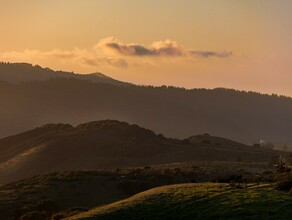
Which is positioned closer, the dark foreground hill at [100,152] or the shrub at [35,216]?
the shrub at [35,216]

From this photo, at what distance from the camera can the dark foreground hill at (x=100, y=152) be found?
14600 cm

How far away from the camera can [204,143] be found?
177 metres

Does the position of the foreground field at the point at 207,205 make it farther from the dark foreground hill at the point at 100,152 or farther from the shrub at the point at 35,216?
the dark foreground hill at the point at 100,152

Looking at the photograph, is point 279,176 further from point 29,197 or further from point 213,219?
point 29,197

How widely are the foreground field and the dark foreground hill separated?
3709 inches

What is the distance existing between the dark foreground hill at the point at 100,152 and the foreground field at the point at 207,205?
94221mm

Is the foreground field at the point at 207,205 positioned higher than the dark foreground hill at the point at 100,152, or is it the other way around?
the dark foreground hill at the point at 100,152

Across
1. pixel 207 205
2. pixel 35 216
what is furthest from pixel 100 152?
pixel 207 205

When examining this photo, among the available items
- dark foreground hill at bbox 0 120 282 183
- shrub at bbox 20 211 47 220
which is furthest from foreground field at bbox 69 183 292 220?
dark foreground hill at bbox 0 120 282 183

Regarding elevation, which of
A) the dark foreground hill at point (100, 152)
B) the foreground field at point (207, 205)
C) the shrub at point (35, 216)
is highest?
the dark foreground hill at point (100, 152)

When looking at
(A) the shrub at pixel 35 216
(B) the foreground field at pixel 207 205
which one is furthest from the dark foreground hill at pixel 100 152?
(B) the foreground field at pixel 207 205

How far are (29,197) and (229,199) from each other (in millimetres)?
36800

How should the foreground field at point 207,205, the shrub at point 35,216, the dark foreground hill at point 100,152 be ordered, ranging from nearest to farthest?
the foreground field at point 207,205 → the shrub at point 35,216 → the dark foreground hill at point 100,152

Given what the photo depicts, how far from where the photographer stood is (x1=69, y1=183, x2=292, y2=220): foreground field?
36.3 meters
